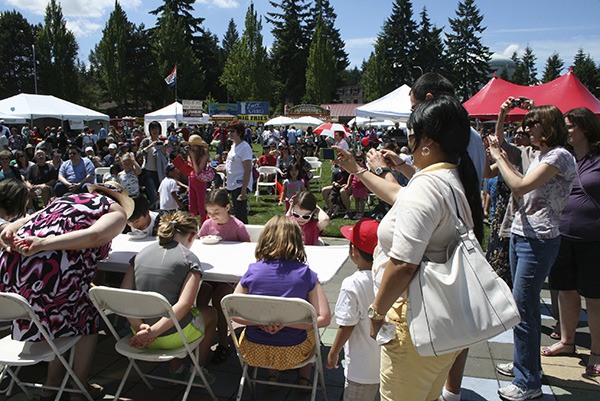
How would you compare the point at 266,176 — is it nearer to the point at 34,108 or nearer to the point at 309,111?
the point at 34,108

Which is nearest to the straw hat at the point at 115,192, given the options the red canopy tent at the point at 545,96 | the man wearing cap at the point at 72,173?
the man wearing cap at the point at 72,173

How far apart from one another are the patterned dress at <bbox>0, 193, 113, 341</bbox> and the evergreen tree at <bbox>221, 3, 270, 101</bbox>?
51.7 m

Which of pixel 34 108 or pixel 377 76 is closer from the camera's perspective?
pixel 34 108

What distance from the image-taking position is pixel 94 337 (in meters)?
3.07

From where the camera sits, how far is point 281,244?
108 inches

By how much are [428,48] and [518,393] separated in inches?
2851

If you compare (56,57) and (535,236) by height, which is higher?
(56,57)

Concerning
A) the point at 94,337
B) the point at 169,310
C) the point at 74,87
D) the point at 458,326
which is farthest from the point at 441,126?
the point at 74,87

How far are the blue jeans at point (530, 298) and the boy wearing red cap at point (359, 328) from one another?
3.18 ft

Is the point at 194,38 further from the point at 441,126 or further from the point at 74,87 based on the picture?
the point at 441,126

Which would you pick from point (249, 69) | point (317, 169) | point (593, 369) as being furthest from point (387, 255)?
point (249, 69)

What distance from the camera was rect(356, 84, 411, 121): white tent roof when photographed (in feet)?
36.1

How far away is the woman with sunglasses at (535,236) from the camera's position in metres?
2.76

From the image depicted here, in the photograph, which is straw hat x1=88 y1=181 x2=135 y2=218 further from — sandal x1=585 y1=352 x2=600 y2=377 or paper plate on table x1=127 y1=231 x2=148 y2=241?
sandal x1=585 y1=352 x2=600 y2=377
